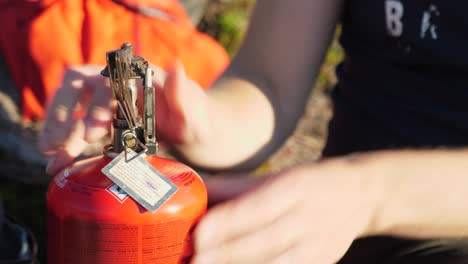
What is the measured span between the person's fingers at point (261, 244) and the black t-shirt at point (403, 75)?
489 mm

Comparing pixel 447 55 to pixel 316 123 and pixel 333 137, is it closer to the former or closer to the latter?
pixel 333 137

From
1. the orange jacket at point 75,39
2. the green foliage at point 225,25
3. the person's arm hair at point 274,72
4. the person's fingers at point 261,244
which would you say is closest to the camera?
the person's fingers at point 261,244

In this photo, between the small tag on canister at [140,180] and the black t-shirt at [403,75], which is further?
the black t-shirt at [403,75]

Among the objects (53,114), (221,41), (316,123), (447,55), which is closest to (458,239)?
(447,55)

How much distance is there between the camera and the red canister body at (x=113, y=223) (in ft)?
2.86

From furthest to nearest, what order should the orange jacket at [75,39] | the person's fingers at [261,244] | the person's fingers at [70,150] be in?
the orange jacket at [75,39]
the person's fingers at [70,150]
the person's fingers at [261,244]

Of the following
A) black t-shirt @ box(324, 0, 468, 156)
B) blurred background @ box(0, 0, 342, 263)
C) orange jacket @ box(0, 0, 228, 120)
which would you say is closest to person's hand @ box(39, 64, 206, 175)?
black t-shirt @ box(324, 0, 468, 156)

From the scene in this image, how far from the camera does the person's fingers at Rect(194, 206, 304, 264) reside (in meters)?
0.87

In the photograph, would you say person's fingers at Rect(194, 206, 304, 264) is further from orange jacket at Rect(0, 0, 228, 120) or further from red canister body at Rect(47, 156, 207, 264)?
orange jacket at Rect(0, 0, 228, 120)

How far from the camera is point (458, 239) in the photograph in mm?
1116

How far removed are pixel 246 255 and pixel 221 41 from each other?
7.26ft

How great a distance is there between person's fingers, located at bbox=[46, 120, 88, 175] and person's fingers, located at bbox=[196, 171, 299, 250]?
0.88ft

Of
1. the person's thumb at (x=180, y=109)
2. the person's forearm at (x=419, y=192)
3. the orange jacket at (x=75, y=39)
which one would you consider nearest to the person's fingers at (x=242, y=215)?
the person's forearm at (x=419, y=192)

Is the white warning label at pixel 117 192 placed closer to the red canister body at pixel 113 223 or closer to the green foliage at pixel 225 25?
the red canister body at pixel 113 223
